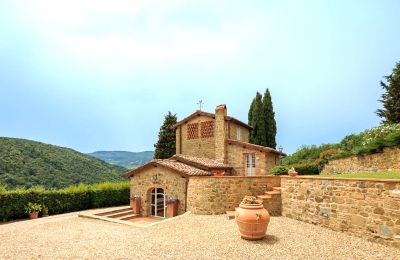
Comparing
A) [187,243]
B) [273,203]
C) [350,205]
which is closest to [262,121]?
[273,203]

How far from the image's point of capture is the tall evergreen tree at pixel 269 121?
34.3 meters

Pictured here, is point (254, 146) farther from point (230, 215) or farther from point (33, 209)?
point (33, 209)

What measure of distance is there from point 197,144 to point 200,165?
5.53 m

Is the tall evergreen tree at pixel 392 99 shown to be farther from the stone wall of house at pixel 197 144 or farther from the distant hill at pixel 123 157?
the distant hill at pixel 123 157

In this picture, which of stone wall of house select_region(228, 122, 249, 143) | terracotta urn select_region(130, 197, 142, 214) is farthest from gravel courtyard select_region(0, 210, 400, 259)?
stone wall of house select_region(228, 122, 249, 143)

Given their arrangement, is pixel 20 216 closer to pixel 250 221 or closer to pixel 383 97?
pixel 250 221

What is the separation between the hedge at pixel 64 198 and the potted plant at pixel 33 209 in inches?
9.0

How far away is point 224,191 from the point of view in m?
15.2

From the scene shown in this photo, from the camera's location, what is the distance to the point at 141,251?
9062 millimetres

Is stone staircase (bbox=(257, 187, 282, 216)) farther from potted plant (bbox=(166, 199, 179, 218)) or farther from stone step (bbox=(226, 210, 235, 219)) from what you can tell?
potted plant (bbox=(166, 199, 179, 218))

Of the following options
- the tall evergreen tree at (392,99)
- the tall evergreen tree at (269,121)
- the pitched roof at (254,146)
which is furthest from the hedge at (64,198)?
the tall evergreen tree at (392,99)

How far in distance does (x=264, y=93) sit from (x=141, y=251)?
30958 millimetres

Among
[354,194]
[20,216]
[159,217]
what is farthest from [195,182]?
[20,216]

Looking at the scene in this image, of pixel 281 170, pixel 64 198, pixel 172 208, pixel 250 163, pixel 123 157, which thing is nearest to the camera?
pixel 172 208
